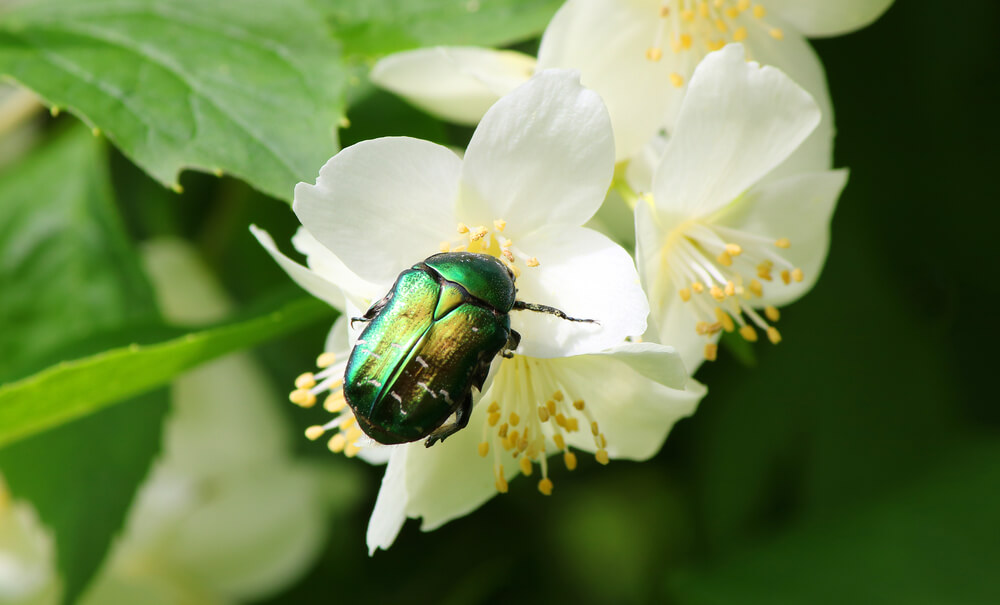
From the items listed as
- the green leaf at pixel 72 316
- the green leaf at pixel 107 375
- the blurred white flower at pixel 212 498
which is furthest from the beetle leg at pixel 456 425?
the blurred white flower at pixel 212 498

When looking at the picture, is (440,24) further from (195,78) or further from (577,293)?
(577,293)

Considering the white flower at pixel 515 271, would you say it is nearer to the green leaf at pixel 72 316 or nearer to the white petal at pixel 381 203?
the white petal at pixel 381 203

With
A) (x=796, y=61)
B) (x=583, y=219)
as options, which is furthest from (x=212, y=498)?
(x=796, y=61)

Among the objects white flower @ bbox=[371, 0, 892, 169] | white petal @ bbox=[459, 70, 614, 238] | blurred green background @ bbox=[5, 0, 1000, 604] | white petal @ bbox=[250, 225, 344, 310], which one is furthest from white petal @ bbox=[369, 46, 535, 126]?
blurred green background @ bbox=[5, 0, 1000, 604]

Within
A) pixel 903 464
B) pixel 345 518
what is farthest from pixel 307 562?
pixel 903 464

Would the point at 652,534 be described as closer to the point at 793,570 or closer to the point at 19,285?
the point at 793,570
